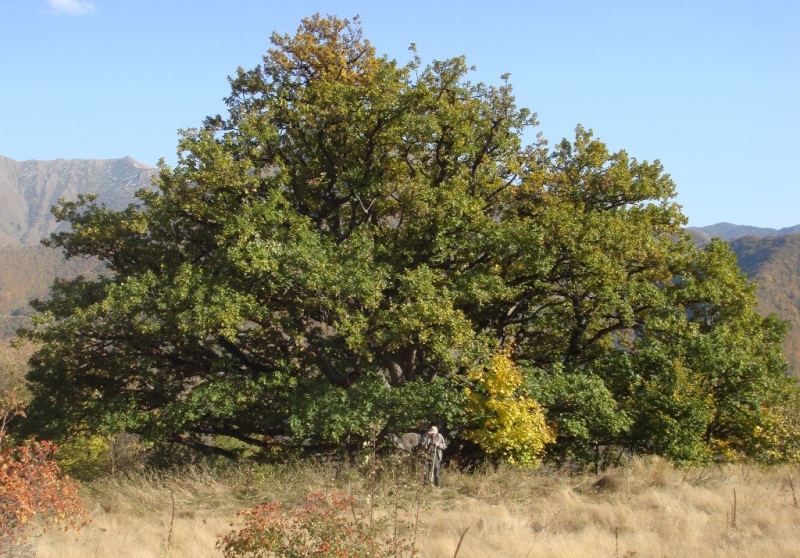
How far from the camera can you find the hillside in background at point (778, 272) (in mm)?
99500

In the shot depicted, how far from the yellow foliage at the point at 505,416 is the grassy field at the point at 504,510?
519 mm

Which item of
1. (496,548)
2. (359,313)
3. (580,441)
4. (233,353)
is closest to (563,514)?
(496,548)

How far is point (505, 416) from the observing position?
15.0 m

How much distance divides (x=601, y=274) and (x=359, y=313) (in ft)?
19.4

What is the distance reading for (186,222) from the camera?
17359mm

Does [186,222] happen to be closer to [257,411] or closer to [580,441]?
[257,411]

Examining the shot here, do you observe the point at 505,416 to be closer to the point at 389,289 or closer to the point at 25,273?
the point at 389,289

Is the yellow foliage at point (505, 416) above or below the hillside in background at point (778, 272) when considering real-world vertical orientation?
below

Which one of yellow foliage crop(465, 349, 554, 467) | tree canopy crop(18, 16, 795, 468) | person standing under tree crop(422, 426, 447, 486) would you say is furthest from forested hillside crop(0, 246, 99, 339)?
person standing under tree crop(422, 426, 447, 486)

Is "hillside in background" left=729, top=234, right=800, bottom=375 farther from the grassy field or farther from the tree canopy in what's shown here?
the grassy field

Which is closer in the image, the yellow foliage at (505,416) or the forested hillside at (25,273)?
the yellow foliage at (505,416)

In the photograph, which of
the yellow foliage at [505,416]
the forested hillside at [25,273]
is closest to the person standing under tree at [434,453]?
the yellow foliage at [505,416]

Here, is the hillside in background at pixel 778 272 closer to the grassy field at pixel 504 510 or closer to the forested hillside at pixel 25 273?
the grassy field at pixel 504 510

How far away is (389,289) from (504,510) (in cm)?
682
